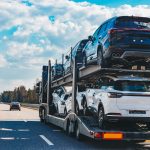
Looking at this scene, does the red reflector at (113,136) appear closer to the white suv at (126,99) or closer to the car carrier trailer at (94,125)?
the car carrier trailer at (94,125)

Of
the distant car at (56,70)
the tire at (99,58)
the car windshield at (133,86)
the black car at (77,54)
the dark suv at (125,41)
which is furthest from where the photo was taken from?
the distant car at (56,70)

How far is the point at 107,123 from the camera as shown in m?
12.1

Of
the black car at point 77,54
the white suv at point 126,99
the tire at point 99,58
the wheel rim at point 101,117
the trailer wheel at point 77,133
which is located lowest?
the trailer wheel at point 77,133

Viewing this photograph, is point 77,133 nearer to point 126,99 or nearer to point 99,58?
point 99,58

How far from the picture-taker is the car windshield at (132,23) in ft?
40.6

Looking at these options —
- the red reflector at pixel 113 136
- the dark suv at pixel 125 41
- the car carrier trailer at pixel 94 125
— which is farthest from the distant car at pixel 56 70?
the red reflector at pixel 113 136

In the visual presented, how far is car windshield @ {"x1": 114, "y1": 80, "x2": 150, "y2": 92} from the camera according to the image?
11664 millimetres

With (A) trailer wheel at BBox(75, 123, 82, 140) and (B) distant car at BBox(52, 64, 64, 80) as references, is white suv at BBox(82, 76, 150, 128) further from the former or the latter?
(B) distant car at BBox(52, 64, 64, 80)

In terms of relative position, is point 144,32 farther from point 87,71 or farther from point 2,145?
point 2,145

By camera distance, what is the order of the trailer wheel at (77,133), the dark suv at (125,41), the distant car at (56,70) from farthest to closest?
the distant car at (56,70), the trailer wheel at (77,133), the dark suv at (125,41)

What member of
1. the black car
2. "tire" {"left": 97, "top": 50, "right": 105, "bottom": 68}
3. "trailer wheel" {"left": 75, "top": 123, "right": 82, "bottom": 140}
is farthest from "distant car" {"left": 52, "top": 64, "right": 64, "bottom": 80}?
"tire" {"left": 97, "top": 50, "right": 105, "bottom": 68}

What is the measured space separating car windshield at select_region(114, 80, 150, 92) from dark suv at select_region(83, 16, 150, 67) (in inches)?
26.8

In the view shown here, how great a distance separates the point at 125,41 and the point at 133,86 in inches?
48.6

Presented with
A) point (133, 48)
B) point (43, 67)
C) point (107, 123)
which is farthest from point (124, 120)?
point (43, 67)
